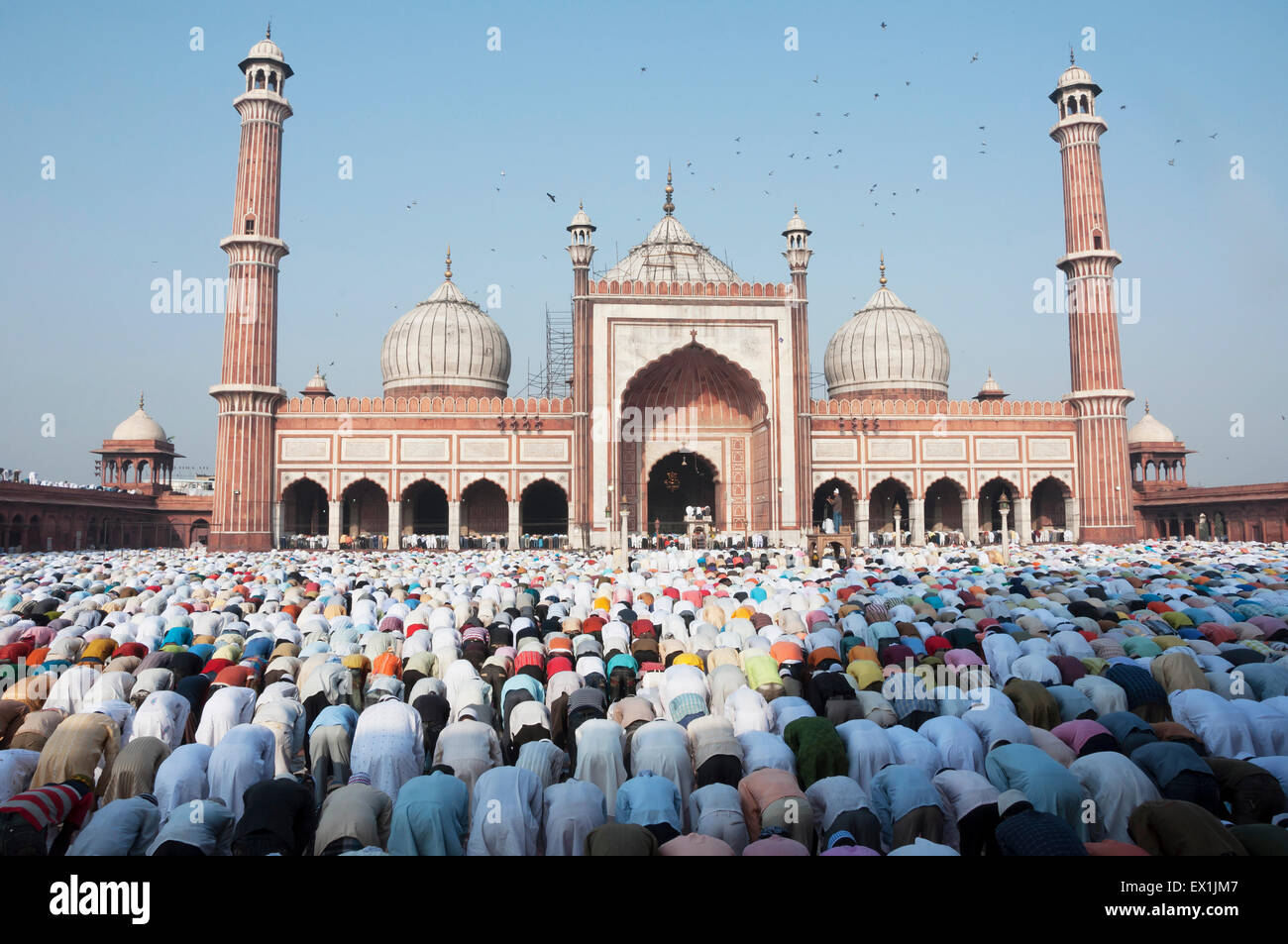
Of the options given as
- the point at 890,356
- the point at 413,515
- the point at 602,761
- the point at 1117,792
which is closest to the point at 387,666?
the point at 602,761

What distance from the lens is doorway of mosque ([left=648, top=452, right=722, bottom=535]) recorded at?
1414 inches

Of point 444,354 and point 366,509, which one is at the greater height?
point 444,354

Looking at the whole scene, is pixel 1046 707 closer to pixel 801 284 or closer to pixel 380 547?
pixel 801 284

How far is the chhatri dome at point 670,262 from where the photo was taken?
3850 cm

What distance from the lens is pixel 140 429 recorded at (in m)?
42.6

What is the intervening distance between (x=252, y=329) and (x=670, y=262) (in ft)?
56.5

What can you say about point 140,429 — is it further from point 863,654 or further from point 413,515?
point 863,654

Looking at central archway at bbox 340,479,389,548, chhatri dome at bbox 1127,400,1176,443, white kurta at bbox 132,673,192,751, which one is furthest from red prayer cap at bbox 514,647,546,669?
chhatri dome at bbox 1127,400,1176,443

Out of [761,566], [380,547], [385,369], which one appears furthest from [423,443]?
[761,566]

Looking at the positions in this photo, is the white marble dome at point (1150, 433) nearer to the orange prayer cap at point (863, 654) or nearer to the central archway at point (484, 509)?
the central archway at point (484, 509)

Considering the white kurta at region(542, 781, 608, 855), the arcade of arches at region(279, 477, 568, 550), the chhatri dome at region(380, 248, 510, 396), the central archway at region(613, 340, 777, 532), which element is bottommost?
the white kurta at region(542, 781, 608, 855)

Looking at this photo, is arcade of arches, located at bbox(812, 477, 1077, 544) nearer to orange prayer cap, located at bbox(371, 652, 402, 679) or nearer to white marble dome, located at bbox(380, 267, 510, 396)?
white marble dome, located at bbox(380, 267, 510, 396)

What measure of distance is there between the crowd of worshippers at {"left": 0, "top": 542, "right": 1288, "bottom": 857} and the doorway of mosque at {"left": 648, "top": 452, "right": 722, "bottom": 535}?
23.7 m

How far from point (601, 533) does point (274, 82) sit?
1972 cm
